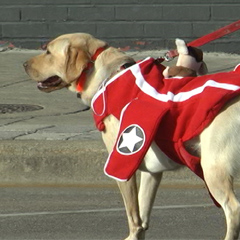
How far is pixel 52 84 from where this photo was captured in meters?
6.31

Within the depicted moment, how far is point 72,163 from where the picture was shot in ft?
28.0

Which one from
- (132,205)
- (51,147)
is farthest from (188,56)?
(51,147)

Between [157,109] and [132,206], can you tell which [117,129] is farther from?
[132,206]

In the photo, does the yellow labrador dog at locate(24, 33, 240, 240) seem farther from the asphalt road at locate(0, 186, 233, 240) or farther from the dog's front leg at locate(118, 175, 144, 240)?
the asphalt road at locate(0, 186, 233, 240)

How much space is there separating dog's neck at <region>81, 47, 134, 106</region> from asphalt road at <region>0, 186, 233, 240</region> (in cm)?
111

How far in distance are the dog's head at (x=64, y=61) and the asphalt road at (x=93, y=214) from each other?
1.09m

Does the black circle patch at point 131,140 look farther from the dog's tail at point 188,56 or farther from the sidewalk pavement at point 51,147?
the sidewalk pavement at point 51,147

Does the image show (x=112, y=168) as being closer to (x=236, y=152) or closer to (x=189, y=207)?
(x=236, y=152)

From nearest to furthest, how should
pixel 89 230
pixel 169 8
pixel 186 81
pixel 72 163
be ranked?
pixel 186 81 → pixel 89 230 → pixel 72 163 → pixel 169 8

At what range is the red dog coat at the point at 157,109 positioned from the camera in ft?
18.3

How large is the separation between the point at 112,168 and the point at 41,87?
2.73ft

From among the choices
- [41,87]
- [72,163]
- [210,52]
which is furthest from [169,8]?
[41,87]

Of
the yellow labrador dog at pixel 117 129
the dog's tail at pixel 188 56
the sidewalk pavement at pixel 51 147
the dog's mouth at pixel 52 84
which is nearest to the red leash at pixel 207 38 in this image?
the dog's tail at pixel 188 56

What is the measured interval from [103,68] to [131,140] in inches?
23.3
